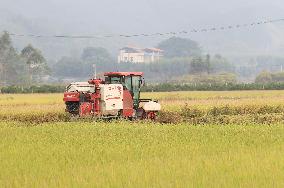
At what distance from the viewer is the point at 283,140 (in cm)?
1502

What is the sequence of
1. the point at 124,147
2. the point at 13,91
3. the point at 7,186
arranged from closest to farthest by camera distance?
the point at 7,186 < the point at 124,147 < the point at 13,91

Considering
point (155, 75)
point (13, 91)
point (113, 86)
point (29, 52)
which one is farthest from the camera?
point (155, 75)

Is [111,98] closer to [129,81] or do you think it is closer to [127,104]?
[127,104]

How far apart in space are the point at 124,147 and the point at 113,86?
1142 centimetres

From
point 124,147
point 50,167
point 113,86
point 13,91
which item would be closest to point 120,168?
point 50,167

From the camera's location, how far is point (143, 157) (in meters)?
12.0

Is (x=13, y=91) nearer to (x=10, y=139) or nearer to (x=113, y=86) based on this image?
Answer: (x=113, y=86)

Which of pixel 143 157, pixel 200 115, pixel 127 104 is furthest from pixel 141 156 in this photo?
pixel 200 115

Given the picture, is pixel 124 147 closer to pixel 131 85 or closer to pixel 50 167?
pixel 50 167

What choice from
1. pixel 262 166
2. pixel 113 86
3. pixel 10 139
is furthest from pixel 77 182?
pixel 113 86

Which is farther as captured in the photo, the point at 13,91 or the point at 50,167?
the point at 13,91

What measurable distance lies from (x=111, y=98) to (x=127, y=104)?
965 millimetres

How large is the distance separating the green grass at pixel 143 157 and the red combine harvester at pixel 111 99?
6345 millimetres

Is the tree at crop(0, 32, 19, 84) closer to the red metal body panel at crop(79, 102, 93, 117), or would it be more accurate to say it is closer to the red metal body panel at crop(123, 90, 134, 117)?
the red metal body panel at crop(123, 90, 134, 117)
